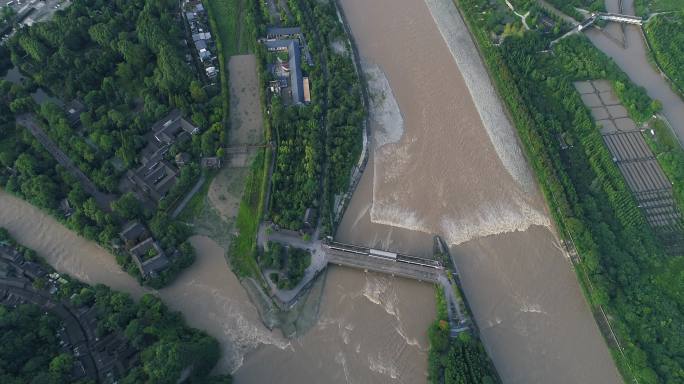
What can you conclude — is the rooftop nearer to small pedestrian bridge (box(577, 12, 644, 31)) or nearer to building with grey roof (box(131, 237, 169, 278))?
building with grey roof (box(131, 237, 169, 278))

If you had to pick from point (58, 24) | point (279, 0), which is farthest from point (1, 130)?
point (279, 0)

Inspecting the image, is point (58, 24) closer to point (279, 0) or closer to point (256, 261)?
point (279, 0)

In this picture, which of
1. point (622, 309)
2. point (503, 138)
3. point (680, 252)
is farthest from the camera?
point (503, 138)

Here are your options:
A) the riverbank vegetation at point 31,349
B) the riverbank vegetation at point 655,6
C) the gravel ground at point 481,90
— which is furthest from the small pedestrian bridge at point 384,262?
the riverbank vegetation at point 655,6

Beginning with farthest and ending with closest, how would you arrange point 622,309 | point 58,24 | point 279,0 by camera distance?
point 279,0
point 58,24
point 622,309

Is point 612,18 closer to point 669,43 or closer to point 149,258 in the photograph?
point 669,43

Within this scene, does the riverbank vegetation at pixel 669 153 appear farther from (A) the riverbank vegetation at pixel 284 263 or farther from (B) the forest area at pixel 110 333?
(B) the forest area at pixel 110 333
